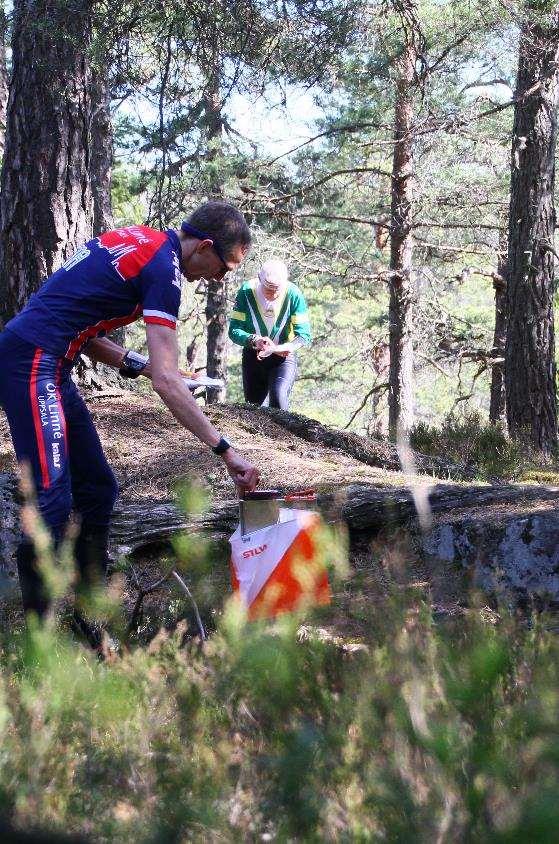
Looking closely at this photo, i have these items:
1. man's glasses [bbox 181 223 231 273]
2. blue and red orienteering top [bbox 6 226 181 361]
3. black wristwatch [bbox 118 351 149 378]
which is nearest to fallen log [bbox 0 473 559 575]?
black wristwatch [bbox 118 351 149 378]

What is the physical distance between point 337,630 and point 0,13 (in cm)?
690

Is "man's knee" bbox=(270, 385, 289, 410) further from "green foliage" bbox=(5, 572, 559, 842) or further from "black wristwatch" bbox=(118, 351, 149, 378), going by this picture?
"green foliage" bbox=(5, 572, 559, 842)

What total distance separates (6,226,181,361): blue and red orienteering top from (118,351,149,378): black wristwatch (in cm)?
40

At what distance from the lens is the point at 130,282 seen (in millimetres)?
3617

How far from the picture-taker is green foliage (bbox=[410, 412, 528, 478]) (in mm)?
8164

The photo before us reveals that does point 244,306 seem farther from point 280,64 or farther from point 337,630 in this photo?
point 337,630

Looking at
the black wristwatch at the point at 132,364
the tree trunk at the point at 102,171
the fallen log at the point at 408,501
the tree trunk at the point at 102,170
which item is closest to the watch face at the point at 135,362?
the black wristwatch at the point at 132,364

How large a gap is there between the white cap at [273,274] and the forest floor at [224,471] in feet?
3.88

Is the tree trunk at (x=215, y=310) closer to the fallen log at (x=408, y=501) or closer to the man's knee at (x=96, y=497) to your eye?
the fallen log at (x=408, y=501)

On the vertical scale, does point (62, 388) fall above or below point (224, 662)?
above

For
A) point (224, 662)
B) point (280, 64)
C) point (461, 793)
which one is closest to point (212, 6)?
point (280, 64)

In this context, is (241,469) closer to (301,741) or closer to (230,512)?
(230,512)

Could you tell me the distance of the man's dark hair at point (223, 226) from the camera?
3656 mm

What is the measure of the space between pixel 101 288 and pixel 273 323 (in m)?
4.68
